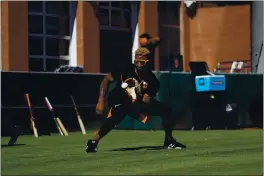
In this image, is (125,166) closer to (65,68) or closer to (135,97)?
(135,97)

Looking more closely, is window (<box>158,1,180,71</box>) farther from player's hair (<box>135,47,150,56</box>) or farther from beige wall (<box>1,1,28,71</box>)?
player's hair (<box>135,47,150,56</box>)

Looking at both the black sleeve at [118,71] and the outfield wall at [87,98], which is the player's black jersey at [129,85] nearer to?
the black sleeve at [118,71]

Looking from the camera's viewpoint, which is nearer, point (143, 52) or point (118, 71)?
point (118, 71)

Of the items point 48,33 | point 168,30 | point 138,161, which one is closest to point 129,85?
point 138,161

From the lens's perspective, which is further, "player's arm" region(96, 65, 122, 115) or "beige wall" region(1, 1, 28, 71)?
"beige wall" region(1, 1, 28, 71)

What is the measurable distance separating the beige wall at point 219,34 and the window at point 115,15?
13.9 feet

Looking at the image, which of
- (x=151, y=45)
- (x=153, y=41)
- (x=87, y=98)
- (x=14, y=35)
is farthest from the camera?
(x=14, y=35)

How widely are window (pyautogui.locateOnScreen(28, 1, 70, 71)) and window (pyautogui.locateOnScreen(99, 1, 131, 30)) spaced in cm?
187

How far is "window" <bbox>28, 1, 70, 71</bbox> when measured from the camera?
1129 inches

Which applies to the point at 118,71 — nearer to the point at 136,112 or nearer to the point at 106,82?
the point at 106,82

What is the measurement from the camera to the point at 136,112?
42.8 feet

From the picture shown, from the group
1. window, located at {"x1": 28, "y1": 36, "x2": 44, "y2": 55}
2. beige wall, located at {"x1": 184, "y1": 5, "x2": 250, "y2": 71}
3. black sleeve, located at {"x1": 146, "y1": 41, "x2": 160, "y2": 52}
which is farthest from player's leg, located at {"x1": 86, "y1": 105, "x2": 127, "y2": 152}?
beige wall, located at {"x1": 184, "y1": 5, "x2": 250, "y2": 71}

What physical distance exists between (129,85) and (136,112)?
1.91 ft

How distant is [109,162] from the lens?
34.5 ft
